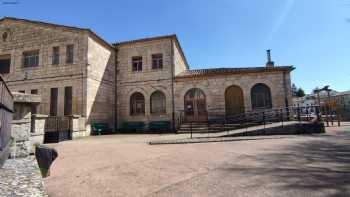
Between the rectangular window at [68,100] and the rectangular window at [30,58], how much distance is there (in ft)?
12.6

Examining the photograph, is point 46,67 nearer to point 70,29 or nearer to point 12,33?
point 70,29

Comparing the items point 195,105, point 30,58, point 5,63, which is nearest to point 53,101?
point 30,58

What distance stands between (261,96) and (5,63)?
20590mm

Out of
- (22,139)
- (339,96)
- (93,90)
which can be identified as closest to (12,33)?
(93,90)

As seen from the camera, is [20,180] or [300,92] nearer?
[20,180]

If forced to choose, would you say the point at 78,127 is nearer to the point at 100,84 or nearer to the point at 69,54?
the point at 100,84

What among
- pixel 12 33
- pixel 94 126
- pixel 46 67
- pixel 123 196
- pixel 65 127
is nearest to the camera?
pixel 123 196

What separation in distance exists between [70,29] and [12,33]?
18.5 ft

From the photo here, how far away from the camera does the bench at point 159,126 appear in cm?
1611

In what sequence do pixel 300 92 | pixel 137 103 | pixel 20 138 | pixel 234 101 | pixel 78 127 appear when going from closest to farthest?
pixel 20 138 < pixel 78 127 < pixel 234 101 < pixel 137 103 < pixel 300 92

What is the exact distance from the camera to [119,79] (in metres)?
17.9

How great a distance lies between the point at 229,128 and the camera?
A: 13156 mm

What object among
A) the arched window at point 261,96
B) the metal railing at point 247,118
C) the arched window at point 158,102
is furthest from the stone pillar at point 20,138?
the arched window at point 261,96

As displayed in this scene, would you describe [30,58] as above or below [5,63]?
above
